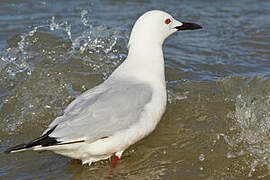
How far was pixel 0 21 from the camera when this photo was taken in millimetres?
8852

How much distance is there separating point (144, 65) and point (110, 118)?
3.30 feet

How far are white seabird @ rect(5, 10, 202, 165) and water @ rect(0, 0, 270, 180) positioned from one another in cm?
31

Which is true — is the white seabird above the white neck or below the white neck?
below

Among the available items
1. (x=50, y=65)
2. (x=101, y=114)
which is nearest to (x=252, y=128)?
(x=101, y=114)

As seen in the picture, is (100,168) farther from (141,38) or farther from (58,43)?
(58,43)

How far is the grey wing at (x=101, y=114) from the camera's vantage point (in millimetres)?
4527

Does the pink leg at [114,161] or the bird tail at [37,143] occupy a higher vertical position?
the bird tail at [37,143]

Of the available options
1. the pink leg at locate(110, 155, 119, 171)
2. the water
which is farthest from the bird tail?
the pink leg at locate(110, 155, 119, 171)

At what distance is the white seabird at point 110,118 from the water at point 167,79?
31 centimetres

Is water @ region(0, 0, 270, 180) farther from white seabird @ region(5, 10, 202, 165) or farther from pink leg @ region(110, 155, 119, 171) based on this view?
white seabird @ region(5, 10, 202, 165)

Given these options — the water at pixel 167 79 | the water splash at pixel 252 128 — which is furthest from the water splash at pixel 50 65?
the water splash at pixel 252 128

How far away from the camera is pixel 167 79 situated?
693 centimetres

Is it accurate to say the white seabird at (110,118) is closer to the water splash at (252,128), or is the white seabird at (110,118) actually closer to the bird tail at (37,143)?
the bird tail at (37,143)

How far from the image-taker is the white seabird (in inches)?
176
